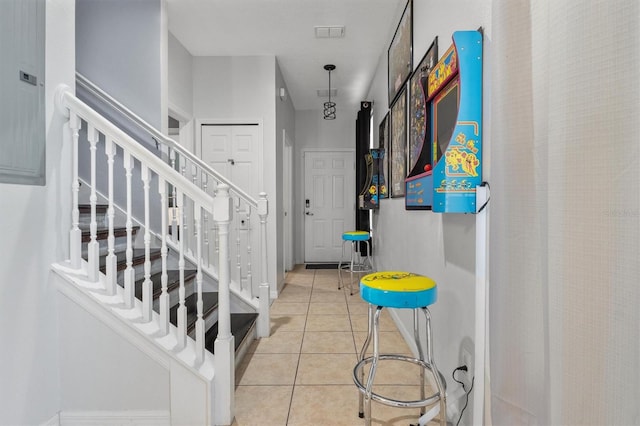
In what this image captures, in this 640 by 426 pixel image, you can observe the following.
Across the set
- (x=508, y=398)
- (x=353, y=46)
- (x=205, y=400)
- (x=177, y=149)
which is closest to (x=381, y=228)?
(x=353, y=46)

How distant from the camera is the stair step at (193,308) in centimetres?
201

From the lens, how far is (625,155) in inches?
20.1

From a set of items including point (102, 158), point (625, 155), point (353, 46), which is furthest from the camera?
point (353, 46)

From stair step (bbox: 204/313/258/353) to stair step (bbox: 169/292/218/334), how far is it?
13 cm

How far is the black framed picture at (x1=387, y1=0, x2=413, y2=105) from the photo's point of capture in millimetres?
2445

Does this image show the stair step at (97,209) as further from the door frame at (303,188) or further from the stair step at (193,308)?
the door frame at (303,188)

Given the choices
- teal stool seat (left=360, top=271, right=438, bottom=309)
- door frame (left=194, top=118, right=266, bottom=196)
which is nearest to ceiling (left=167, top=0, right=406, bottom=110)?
door frame (left=194, top=118, right=266, bottom=196)

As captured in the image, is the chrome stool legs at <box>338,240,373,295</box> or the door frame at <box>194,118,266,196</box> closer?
the door frame at <box>194,118,266,196</box>

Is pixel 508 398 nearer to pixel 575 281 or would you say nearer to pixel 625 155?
pixel 575 281

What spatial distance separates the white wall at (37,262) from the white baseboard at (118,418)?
3.2 inches

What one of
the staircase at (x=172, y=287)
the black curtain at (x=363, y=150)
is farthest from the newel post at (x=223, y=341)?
the black curtain at (x=363, y=150)

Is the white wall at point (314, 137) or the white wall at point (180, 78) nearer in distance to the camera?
the white wall at point (180, 78)

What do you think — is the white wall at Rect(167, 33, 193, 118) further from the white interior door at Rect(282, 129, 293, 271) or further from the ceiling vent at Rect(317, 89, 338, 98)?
the ceiling vent at Rect(317, 89, 338, 98)

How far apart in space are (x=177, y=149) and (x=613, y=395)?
2946mm
